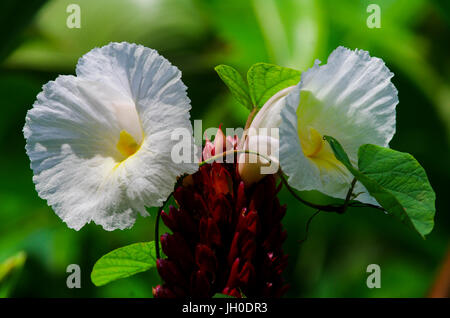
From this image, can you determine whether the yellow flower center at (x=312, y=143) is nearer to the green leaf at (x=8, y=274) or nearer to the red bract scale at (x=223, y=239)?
the red bract scale at (x=223, y=239)

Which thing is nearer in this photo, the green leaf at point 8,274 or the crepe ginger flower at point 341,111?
the crepe ginger flower at point 341,111

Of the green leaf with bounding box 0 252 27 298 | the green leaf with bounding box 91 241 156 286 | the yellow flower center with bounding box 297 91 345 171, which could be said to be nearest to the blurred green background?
the green leaf with bounding box 0 252 27 298

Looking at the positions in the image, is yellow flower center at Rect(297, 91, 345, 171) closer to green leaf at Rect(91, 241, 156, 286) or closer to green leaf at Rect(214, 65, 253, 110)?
green leaf at Rect(214, 65, 253, 110)

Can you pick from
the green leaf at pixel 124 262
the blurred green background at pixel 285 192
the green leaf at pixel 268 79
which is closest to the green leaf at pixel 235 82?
the green leaf at pixel 268 79

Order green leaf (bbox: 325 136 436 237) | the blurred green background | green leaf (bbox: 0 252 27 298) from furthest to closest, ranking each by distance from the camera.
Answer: the blurred green background → green leaf (bbox: 0 252 27 298) → green leaf (bbox: 325 136 436 237)

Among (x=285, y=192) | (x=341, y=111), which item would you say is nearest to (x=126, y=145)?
(x=341, y=111)

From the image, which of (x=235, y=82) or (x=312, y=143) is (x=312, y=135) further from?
(x=235, y=82)
